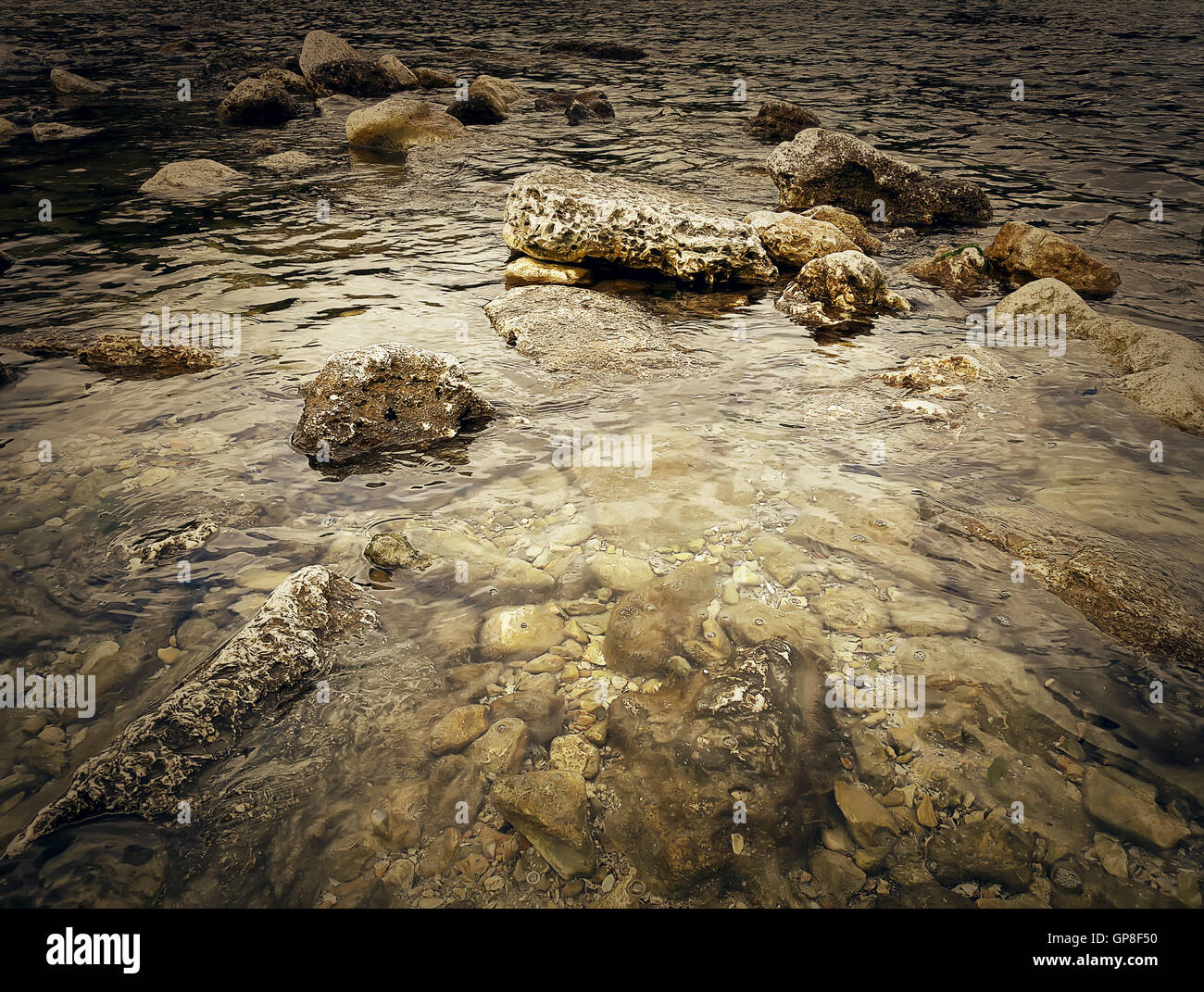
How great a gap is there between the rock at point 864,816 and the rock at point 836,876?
119mm

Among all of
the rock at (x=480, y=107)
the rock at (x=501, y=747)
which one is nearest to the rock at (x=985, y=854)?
the rock at (x=501, y=747)

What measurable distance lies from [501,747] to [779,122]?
1520cm

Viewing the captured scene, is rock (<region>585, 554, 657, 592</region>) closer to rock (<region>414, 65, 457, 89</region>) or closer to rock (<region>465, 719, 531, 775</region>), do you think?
rock (<region>465, 719, 531, 775</region>)

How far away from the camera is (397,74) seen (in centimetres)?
1923

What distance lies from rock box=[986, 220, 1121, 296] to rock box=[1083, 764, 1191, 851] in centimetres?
689

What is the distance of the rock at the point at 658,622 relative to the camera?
3.70m

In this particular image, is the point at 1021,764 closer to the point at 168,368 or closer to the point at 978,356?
the point at 978,356

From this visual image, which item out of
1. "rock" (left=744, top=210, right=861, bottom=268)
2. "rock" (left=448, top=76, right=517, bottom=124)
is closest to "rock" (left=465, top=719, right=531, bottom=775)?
"rock" (left=744, top=210, right=861, bottom=268)

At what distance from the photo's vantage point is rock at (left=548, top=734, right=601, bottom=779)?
3.15m

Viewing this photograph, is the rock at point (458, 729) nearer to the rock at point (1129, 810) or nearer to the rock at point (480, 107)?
the rock at point (1129, 810)

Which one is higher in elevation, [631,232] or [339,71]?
[339,71]

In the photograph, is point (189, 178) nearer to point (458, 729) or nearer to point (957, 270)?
point (957, 270)

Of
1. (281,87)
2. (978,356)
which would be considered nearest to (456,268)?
(978,356)

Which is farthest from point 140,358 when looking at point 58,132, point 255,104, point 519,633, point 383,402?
point 255,104
